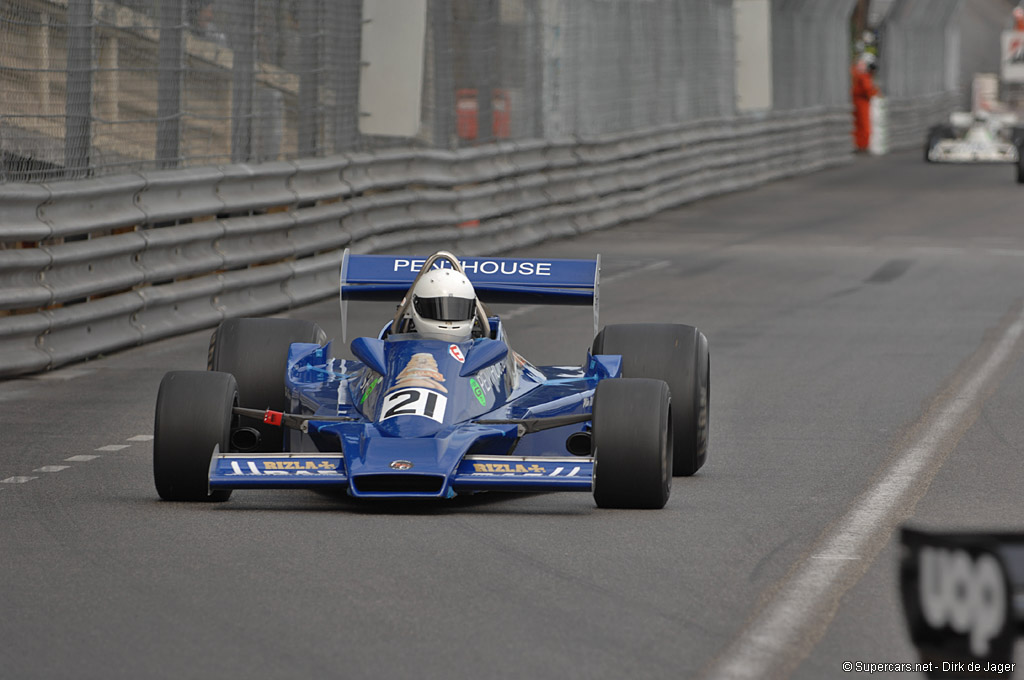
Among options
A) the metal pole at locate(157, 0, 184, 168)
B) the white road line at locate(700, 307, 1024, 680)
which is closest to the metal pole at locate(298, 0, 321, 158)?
the metal pole at locate(157, 0, 184, 168)

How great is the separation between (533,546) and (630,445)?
736 millimetres

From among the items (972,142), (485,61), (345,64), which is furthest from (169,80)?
(972,142)

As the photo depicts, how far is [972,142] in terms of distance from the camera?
42625 mm

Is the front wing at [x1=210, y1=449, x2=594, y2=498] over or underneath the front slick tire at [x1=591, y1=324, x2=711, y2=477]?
underneath

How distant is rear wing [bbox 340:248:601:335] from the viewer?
29.0 feet

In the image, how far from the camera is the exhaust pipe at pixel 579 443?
7.65 meters

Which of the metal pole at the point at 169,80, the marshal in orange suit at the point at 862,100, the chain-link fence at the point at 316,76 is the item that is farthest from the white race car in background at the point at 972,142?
the metal pole at the point at 169,80

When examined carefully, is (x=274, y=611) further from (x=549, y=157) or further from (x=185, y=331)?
(x=549, y=157)

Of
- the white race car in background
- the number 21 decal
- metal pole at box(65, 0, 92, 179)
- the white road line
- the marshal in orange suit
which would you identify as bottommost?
the white road line

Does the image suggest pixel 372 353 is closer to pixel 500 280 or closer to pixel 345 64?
pixel 500 280

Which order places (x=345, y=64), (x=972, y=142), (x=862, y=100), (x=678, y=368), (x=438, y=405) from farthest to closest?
(x=862, y=100)
(x=972, y=142)
(x=345, y=64)
(x=678, y=368)
(x=438, y=405)

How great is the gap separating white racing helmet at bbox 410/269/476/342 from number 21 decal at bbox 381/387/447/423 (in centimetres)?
57

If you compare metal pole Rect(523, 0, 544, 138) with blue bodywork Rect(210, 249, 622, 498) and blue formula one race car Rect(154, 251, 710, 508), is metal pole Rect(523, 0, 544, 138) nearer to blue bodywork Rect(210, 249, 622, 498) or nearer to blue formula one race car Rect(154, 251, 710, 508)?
blue formula one race car Rect(154, 251, 710, 508)

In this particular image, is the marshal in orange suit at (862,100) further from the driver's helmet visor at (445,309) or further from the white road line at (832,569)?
the driver's helmet visor at (445,309)
